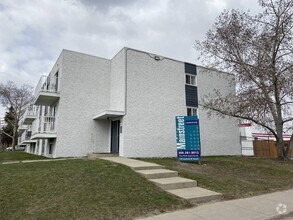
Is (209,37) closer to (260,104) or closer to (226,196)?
(260,104)

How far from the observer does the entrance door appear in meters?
16.0

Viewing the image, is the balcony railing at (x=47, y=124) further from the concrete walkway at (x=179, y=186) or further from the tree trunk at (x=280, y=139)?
the tree trunk at (x=280, y=139)

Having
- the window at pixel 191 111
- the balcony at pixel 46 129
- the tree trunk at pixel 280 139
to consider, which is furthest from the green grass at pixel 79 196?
the tree trunk at pixel 280 139

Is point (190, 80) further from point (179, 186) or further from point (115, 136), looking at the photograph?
point (179, 186)

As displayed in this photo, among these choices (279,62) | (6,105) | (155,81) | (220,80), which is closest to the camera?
(279,62)

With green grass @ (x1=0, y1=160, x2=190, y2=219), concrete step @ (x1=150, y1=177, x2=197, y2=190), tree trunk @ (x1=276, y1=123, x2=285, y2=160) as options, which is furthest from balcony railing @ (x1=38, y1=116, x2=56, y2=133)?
tree trunk @ (x1=276, y1=123, x2=285, y2=160)

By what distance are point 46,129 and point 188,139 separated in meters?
9.61

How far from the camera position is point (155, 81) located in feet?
53.9

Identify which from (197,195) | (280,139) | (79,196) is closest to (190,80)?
(280,139)

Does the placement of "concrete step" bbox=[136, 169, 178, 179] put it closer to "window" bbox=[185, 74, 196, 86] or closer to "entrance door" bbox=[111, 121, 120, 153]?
"entrance door" bbox=[111, 121, 120, 153]

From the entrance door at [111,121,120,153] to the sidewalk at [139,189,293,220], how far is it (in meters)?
10.3

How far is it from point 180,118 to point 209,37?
276 inches

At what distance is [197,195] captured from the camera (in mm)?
6828

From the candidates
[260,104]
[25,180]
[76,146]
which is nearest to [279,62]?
[260,104]
